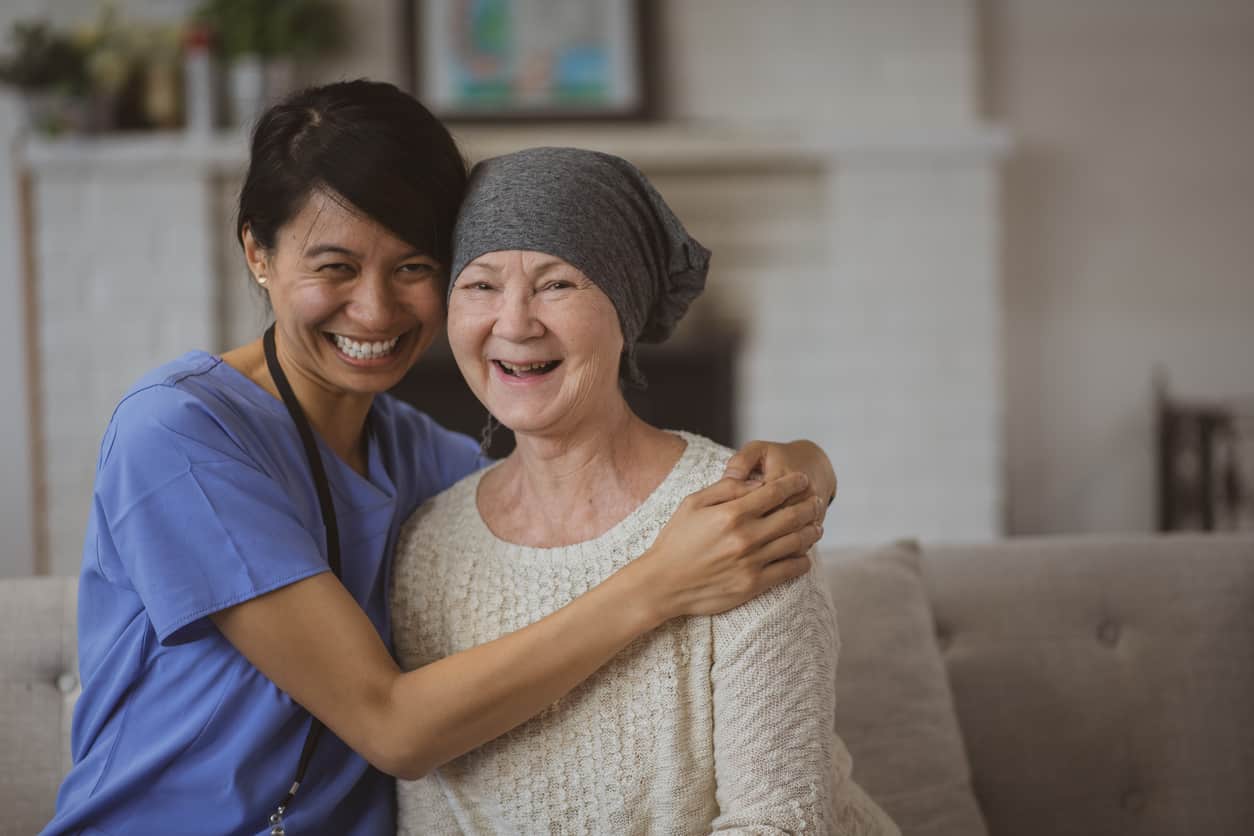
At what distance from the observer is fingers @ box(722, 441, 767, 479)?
3.87 feet

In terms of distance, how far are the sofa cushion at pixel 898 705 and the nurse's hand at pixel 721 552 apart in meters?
0.48

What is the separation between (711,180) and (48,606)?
2.86 m

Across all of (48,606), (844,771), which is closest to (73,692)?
(48,606)

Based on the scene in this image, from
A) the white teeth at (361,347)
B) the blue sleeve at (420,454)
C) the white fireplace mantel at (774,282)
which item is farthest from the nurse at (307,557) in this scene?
the white fireplace mantel at (774,282)

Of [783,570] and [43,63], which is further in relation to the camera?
[43,63]

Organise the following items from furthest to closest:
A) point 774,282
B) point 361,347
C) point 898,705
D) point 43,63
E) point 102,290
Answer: point 774,282, point 102,290, point 43,63, point 898,705, point 361,347

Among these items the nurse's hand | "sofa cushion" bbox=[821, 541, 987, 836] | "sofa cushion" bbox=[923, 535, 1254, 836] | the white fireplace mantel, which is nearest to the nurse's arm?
the nurse's hand

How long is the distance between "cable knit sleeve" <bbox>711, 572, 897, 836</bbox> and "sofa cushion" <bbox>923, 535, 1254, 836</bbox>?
0.55 metres

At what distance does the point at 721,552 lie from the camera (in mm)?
1099

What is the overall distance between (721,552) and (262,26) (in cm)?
325

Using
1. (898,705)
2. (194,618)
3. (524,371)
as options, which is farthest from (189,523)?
(898,705)

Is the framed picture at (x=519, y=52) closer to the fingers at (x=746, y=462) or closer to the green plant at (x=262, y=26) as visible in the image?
the green plant at (x=262, y=26)

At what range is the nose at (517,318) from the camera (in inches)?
46.5

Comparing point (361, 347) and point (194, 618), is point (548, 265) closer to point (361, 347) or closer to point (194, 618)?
point (361, 347)
